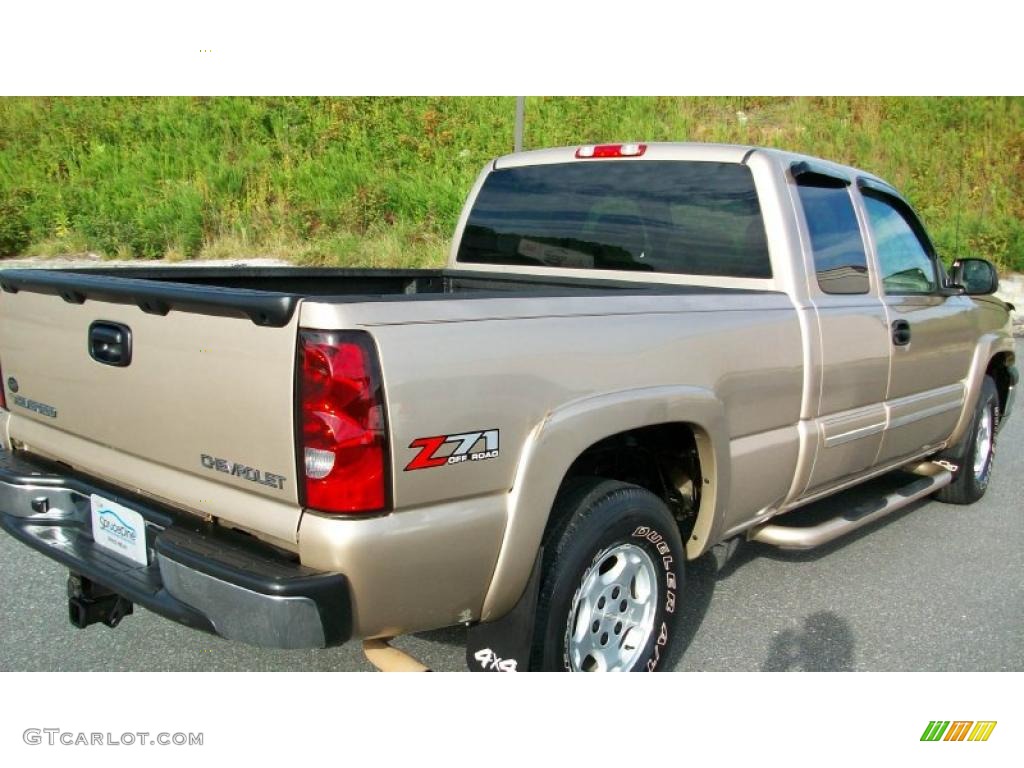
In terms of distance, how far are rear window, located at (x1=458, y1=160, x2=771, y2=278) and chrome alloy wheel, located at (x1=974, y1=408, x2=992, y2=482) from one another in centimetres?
273

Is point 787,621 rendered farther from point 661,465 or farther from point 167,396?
point 167,396

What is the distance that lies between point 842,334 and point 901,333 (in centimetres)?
61

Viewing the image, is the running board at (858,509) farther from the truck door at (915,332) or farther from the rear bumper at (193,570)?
the rear bumper at (193,570)

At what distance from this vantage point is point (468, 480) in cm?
216

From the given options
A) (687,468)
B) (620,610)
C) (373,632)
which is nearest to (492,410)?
(373,632)

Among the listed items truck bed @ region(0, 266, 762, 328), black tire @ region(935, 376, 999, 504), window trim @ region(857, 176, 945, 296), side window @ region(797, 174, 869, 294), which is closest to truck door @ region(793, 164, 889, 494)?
side window @ region(797, 174, 869, 294)

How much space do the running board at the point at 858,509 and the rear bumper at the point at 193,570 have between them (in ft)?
7.13

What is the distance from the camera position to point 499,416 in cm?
220

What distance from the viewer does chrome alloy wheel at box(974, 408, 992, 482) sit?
5305 mm

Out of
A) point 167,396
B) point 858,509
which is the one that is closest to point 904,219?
point 858,509

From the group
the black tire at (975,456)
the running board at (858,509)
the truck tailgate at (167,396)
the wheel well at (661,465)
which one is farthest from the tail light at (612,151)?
the black tire at (975,456)

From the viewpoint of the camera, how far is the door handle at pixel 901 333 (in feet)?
13.1

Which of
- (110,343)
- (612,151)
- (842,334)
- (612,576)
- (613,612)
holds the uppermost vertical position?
(612,151)

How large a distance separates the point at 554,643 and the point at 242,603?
36.1 inches
